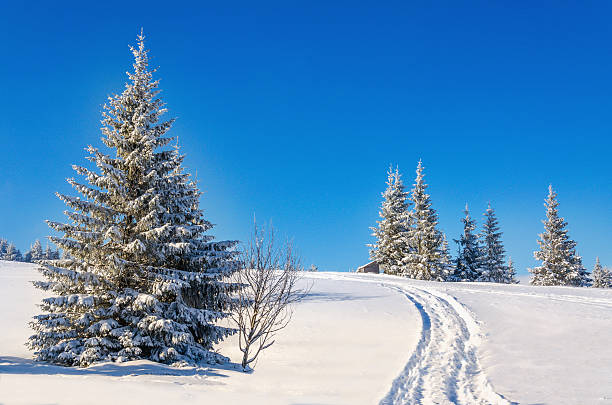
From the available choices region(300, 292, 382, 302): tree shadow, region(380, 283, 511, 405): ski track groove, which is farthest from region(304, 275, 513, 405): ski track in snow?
region(300, 292, 382, 302): tree shadow

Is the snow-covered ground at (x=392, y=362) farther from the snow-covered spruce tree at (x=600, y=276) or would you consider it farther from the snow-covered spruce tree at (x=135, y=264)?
the snow-covered spruce tree at (x=600, y=276)

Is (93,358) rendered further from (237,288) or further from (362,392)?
(362,392)

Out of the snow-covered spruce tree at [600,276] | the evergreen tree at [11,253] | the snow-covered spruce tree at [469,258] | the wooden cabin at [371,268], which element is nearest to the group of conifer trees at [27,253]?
the evergreen tree at [11,253]

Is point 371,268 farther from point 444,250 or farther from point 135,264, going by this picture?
point 135,264

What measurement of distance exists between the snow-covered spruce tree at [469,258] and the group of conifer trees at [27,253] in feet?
→ 195

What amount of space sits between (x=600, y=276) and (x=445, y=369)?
6033cm

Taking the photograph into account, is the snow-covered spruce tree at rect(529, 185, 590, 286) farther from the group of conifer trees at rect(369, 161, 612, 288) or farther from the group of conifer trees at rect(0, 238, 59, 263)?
the group of conifer trees at rect(0, 238, 59, 263)

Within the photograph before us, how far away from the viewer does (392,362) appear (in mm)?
11453

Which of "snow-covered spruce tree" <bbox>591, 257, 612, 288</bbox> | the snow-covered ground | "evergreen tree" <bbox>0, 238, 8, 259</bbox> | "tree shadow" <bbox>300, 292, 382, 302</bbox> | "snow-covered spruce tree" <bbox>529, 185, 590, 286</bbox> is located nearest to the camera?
the snow-covered ground

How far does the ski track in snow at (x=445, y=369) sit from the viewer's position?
26.4ft

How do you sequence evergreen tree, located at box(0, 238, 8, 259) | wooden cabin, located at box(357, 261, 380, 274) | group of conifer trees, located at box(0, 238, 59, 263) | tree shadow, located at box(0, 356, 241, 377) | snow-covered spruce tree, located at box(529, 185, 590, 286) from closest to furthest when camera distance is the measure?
tree shadow, located at box(0, 356, 241, 377), snow-covered spruce tree, located at box(529, 185, 590, 286), wooden cabin, located at box(357, 261, 380, 274), group of conifer trees, located at box(0, 238, 59, 263), evergreen tree, located at box(0, 238, 8, 259)

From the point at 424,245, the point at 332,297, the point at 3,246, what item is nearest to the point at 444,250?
the point at 424,245

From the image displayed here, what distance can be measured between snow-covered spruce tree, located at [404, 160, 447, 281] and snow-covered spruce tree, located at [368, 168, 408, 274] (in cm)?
84

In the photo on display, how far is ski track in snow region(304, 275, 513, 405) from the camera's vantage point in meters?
8.05
